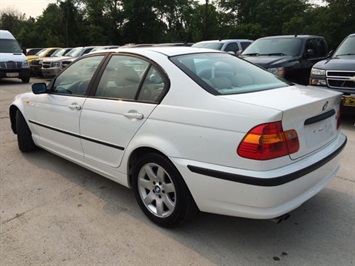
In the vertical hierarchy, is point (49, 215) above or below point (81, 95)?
below

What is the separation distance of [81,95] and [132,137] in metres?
1.00

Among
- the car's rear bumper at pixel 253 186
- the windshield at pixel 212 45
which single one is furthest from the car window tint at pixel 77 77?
the windshield at pixel 212 45

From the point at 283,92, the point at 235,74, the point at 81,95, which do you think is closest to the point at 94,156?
the point at 81,95

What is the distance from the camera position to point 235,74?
10.3 ft

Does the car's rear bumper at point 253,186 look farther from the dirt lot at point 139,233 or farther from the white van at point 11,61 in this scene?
the white van at point 11,61

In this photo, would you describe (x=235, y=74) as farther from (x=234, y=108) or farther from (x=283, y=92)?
(x=234, y=108)

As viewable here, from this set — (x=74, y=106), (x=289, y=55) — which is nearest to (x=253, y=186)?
(x=74, y=106)

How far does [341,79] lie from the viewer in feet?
20.2

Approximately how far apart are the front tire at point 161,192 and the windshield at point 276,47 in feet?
20.3

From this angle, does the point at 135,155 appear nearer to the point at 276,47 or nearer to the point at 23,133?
the point at 23,133

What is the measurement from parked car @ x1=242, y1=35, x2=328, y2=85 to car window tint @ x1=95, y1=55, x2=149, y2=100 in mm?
4590

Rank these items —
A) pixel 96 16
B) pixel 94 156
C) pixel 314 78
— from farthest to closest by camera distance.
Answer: pixel 96 16
pixel 314 78
pixel 94 156

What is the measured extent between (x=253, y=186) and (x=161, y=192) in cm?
89

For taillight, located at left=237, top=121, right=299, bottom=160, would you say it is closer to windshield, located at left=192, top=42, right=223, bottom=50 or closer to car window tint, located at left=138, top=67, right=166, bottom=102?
car window tint, located at left=138, top=67, right=166, bottom=102
